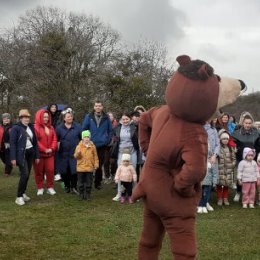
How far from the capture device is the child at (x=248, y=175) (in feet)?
29.6

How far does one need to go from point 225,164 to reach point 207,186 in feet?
2.48

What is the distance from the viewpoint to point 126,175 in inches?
362

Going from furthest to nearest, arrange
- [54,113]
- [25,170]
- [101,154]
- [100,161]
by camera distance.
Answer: [54,113] < [101,154] < [100,161] < [25,170]

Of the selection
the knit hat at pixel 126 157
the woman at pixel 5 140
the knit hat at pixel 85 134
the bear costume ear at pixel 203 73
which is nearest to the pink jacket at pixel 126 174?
the knit hat at pixel 126 157

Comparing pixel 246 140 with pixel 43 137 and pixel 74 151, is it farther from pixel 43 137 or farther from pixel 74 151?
pixel 43 137

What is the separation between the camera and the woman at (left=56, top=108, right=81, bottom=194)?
9961 millimetres

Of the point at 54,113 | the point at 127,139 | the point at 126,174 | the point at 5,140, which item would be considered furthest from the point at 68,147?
the point at 5,140

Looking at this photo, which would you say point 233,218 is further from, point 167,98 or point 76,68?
point 76,68

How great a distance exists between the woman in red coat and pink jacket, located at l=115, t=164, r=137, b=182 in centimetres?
152

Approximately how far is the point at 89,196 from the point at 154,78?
25.8 m

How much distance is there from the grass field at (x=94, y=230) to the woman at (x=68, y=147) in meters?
0.72

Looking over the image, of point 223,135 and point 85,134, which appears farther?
point 85,134

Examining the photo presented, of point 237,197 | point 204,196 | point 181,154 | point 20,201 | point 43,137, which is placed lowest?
point 20,201

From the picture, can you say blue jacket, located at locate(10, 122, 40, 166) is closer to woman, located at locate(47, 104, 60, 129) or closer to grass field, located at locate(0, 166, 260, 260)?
grass field, located at locate(0, 166, 260, 260)
